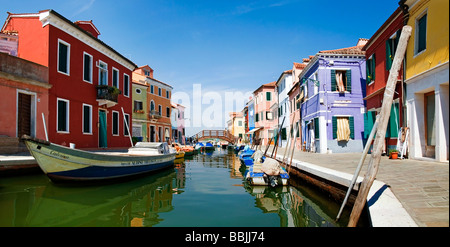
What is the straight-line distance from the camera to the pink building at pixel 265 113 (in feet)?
119

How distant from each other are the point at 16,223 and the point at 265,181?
7.11m

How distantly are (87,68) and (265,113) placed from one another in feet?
85.9

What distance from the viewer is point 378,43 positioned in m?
12.6

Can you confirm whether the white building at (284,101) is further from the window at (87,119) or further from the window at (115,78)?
the window at (87,119)

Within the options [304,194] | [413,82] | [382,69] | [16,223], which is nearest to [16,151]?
[16,223]

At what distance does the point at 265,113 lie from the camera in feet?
122

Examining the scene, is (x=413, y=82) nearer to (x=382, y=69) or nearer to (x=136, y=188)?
(x=382, y=69)

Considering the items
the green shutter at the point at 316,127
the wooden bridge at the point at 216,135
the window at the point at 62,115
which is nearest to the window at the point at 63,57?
the window at the point at 62,115

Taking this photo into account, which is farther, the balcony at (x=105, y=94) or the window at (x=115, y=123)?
the window at (x=115, y=123)

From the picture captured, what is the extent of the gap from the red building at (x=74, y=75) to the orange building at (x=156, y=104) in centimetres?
1364

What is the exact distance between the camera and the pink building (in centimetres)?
3627

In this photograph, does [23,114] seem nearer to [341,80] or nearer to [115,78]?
[115,78]

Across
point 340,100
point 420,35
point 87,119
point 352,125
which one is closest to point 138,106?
point 87,119
